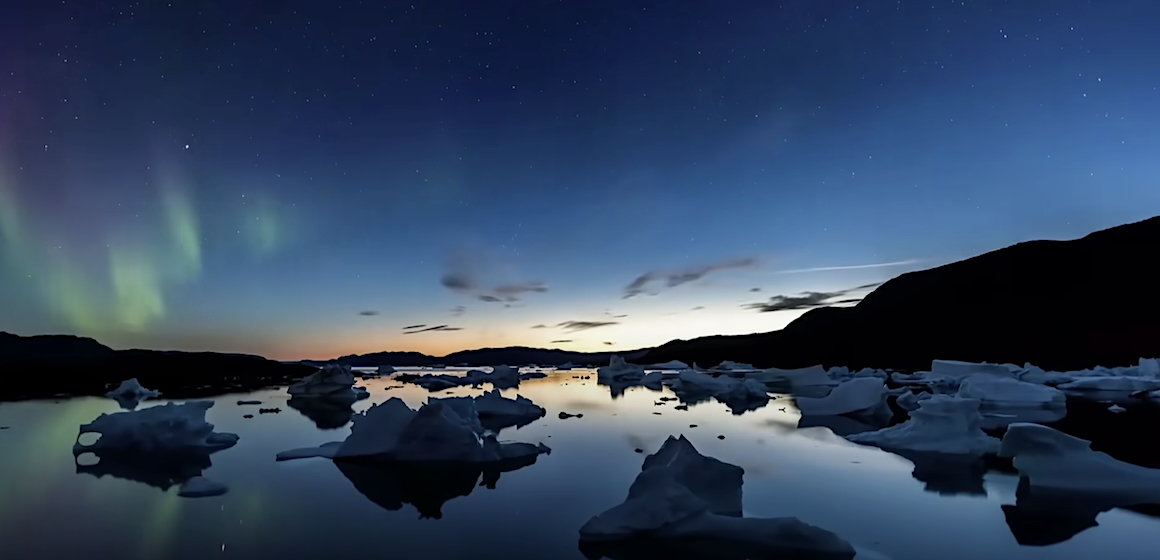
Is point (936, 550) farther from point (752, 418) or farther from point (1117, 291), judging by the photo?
point (1117, 291)

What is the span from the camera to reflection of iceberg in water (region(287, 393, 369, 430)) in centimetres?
1806

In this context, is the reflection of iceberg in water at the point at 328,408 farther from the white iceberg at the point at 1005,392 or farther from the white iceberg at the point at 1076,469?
the white iceberg at the point at 1005,392

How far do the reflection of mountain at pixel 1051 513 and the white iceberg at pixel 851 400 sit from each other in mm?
11602

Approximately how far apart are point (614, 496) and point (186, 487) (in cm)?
620

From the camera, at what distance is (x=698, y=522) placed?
231 inches

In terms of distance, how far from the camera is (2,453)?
40.3 ft

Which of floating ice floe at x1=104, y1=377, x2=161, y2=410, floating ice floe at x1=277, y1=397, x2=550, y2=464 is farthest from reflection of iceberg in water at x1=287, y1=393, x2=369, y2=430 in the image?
floating ice floe at x1=104, y1=377, x2=161, y2=410

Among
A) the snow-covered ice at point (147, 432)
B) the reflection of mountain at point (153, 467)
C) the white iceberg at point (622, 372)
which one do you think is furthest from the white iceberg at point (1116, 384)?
the snow-covered ice at point (147, 432)

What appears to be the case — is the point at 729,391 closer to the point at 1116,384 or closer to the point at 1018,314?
the point at 1116,384

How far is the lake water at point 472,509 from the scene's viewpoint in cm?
597

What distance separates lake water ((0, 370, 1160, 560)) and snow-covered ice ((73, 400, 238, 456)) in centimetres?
67

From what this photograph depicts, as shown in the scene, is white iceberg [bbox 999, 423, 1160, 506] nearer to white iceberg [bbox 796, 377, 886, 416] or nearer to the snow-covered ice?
white iceberg [bbox 796, 377, 886, 416]

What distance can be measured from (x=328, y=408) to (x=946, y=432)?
20.8 metres

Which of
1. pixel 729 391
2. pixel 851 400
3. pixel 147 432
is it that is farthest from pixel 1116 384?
pixel 147 432
